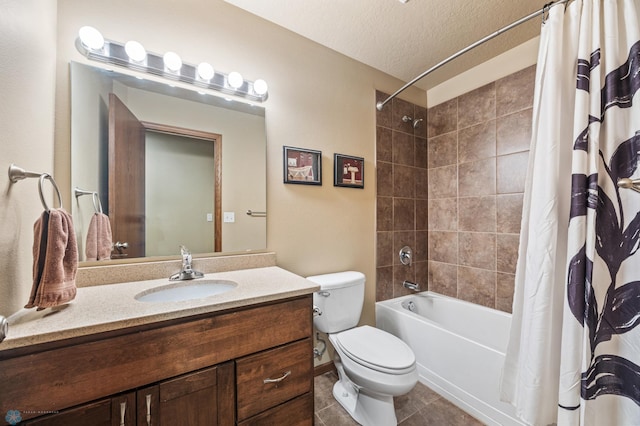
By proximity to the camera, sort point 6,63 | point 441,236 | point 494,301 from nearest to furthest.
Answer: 1. point 6,63
2. point 494,301
3. point 441,236

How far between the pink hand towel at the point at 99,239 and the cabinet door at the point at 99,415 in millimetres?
667

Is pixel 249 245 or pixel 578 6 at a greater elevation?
pixel 578 6

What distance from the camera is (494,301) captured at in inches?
74.0

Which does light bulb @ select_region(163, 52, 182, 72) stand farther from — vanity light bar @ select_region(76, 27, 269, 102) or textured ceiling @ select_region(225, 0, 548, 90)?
textured ceiling @ select_region(225, 0, 548, 90)

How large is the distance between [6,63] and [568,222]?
191cm

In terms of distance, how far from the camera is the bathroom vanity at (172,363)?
25.0 inches

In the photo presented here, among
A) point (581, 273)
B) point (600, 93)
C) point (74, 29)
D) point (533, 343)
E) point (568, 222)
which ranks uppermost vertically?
point (74, 29)

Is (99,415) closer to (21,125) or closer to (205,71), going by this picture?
(21,125)

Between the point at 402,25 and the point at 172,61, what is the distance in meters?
1.44

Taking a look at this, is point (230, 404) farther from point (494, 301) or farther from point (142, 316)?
point (494, 301)

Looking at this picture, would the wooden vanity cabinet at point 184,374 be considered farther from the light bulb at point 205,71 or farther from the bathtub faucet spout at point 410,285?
the bathtub faucet spout at point 410,285

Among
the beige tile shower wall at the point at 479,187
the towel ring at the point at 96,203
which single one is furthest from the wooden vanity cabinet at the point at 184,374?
the beige tile shower wall at the point at 479,187

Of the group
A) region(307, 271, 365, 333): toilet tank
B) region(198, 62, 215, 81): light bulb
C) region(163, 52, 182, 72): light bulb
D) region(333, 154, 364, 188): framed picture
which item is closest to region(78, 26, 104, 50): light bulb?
region(163, 52, 182, 72): light bulb

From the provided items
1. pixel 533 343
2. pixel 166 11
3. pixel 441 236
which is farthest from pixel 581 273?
pixel 166 11
